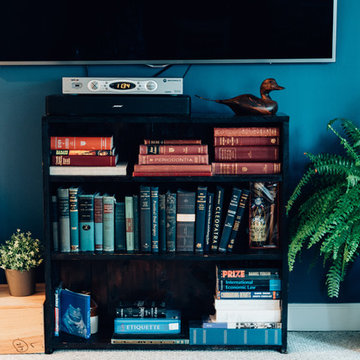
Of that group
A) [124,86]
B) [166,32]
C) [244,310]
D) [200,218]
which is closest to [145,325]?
[244,310]

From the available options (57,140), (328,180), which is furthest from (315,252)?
Answer: (57,140)

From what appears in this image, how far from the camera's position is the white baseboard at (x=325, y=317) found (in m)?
2.71

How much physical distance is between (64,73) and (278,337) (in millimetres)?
1511

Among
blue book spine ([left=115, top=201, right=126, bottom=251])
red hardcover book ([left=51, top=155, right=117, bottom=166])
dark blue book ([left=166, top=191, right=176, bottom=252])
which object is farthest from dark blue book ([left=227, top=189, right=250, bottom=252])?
red hardcover book ([left=51, top=155, right=117, bottom=166])

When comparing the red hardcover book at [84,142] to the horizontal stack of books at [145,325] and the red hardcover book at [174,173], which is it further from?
the horizontal stack of books at [145,325]

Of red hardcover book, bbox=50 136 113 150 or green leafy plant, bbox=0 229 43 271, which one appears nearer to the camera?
red hardcover book, bbox=50 136 113 150

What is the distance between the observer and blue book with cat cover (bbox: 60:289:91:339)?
8.11 ft

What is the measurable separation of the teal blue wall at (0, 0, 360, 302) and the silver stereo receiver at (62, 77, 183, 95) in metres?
0.27

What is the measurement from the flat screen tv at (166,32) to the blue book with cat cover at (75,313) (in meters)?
1.04

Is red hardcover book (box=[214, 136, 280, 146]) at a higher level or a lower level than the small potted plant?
higher

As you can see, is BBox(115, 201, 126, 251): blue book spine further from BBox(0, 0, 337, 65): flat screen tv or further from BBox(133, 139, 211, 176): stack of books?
BBox(0, 0, 337, 65): flat screen tv

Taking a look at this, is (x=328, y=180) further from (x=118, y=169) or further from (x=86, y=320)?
(x=86, y=320)

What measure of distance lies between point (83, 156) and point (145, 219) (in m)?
0.37

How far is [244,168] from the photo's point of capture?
7.77 feet
